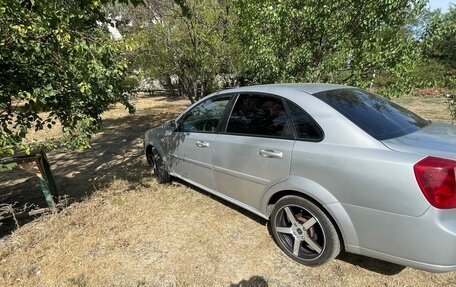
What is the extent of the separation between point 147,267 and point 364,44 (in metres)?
4.59


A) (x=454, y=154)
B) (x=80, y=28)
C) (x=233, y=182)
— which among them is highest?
(x=80, y=28)

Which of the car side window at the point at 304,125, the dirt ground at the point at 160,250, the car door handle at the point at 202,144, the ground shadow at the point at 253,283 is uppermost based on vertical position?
the car side window at the point at 304,125

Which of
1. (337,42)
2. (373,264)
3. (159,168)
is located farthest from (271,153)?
(337,42)

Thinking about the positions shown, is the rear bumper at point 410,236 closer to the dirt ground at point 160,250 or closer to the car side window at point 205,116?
the dirt ground at point 160,250

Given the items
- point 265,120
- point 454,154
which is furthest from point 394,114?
point 265,120

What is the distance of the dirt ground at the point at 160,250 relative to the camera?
8.80 ft

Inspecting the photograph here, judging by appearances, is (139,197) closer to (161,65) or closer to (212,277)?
(212,277)

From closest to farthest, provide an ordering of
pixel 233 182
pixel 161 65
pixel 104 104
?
pixel 233 182 → pixel 104 104 → pixel 161 65

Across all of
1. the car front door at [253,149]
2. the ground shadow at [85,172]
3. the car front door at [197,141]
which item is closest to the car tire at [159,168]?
the car front door at [197,141]

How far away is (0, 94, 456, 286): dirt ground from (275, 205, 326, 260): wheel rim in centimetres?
14

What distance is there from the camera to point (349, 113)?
2539mm

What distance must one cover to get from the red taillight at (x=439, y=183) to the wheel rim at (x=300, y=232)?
2.93ft

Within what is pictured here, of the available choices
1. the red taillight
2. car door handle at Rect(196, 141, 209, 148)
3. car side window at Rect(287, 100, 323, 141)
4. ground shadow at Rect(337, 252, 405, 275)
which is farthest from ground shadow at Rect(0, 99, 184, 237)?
the red taillight

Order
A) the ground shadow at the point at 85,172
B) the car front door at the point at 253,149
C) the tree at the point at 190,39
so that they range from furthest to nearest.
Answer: the tree at the point at 190,39 < the ground shadow at the point at 85,172 < the car front door at the point at 253,149
